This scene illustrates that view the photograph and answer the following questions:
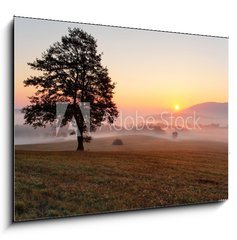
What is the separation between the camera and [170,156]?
379 cm

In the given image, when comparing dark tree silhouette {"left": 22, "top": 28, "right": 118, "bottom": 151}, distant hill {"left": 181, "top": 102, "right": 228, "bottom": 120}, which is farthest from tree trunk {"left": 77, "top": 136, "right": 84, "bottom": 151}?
distant hill {"left": 181, "top": 102, "right": 228, "bottom": 120}

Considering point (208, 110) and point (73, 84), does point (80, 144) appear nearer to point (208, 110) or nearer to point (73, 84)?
point (73, 84)

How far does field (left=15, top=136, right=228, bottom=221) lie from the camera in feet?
10.8

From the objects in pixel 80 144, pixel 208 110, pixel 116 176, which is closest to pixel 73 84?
pixel 80 144

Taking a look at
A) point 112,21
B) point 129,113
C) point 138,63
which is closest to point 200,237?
point 129,113

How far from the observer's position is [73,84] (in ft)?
11.3

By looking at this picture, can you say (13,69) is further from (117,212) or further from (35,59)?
(117,212)

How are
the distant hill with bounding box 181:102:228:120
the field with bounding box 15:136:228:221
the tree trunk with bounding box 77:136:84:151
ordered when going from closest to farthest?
1. the field with bounding box 15:136:228:221
2. the tree trunk with bounding box 77:136:84:151
3. the distant hill with bounding box 181:102:228:120

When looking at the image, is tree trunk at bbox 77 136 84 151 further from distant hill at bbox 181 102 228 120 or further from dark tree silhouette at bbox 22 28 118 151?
distant hill at bbox 181 102 228 120

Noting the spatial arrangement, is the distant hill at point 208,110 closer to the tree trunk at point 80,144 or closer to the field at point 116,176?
the field at point 116,176

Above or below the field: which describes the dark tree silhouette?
above

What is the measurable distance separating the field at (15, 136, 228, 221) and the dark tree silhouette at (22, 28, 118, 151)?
20 cm

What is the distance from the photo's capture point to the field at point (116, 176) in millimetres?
3277

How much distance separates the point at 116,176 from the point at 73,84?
0.80 meters
